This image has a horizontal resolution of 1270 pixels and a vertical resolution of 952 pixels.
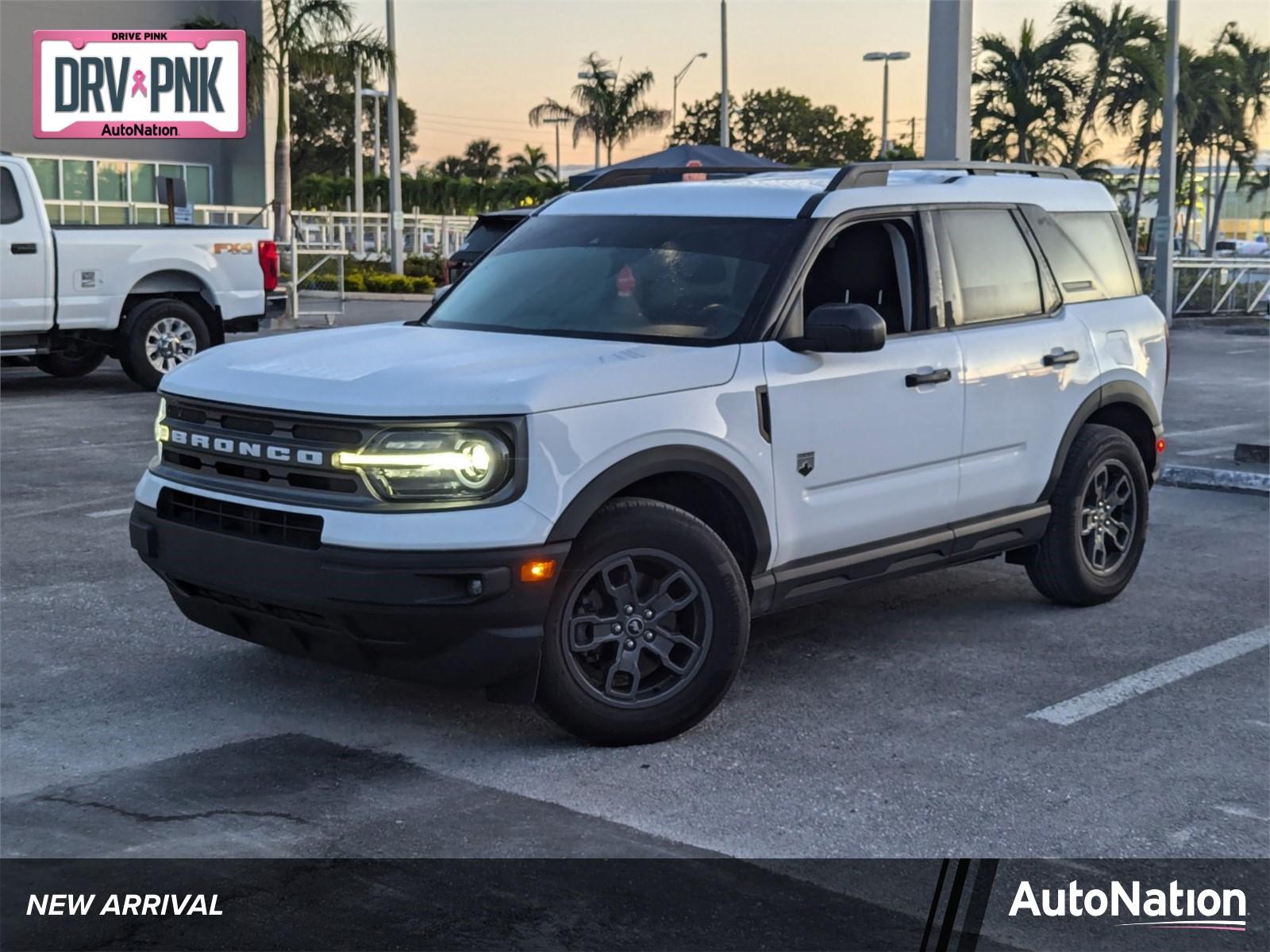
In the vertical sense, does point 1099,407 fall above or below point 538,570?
above

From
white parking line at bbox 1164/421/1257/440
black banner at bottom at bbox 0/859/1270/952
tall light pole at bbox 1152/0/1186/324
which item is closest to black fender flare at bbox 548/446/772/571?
black banner at bottom at bbox 0/859/1270/952

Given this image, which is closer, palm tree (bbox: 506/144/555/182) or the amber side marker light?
the amber side marker light

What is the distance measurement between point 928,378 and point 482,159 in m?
101

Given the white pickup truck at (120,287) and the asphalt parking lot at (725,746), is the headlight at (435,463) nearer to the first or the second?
the asphalt parking lot at (725,746)

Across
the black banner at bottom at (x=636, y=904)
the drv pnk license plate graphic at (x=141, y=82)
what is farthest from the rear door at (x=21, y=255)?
the drv pnk license plate graphic at (x=141, y=82)

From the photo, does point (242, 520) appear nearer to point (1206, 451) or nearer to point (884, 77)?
point (1206, 451)

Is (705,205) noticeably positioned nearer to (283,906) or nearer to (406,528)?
(406,528)

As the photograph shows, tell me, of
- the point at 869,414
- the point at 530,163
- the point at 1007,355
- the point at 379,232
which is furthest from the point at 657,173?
the point at 530,163

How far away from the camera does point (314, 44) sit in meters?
36.8

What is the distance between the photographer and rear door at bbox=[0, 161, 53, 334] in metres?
14.5

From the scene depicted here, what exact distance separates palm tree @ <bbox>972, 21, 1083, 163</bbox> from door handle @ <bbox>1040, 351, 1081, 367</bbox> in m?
30.9

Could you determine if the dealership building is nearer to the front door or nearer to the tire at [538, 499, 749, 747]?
the front door

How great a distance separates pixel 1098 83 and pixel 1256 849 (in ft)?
116

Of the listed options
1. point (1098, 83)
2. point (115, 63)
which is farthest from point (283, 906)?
point (1098, 83)
